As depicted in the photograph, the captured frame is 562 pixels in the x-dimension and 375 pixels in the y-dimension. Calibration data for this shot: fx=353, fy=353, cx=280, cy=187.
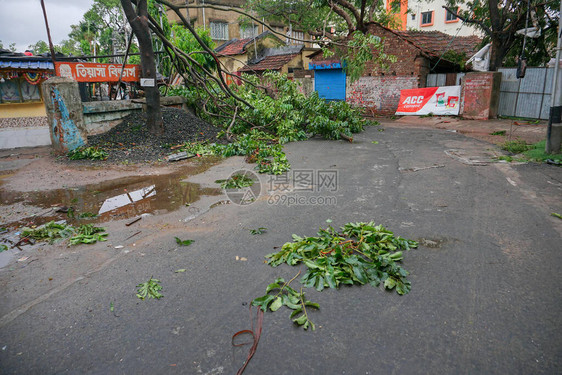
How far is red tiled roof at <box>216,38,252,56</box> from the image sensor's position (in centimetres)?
2880

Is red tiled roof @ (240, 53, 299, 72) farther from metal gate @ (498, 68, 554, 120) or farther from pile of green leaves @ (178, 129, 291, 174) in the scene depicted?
pile of green leaves @ (178, 129, 291, 174)

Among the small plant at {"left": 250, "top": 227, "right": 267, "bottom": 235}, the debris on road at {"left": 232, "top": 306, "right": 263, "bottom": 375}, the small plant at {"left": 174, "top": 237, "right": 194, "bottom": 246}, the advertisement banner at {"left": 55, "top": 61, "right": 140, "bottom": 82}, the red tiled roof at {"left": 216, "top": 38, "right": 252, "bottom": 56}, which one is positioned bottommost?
the debris on road at {"left": 232, "top": 306, "right": 263, "bottom": 375}

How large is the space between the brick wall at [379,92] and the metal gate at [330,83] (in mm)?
611

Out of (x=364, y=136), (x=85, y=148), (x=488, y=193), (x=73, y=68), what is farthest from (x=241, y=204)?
(x=364, y=136)

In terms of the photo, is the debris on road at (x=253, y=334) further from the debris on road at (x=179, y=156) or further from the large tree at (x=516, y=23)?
the large tree at (x=516, y=23)

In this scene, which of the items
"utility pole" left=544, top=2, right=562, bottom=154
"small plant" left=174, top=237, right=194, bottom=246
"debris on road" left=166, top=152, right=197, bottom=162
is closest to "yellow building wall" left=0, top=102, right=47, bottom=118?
"debris on road" left=166, top=152, right=197, bottom=162

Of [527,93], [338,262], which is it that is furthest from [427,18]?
[338,262]

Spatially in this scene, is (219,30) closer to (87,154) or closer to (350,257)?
(87,154)

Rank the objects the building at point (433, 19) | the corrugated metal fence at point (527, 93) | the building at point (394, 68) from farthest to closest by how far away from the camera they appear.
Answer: the building at point (433, 19) → the building at point (394, 68) → the corrugated metal fence at point (527, 93)

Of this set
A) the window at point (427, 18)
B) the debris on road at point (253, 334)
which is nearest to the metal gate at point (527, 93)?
the debris on road at point (253, 334)

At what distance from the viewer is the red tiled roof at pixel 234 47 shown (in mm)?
28802

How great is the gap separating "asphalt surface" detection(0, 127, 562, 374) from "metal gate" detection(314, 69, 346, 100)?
52.8 feet

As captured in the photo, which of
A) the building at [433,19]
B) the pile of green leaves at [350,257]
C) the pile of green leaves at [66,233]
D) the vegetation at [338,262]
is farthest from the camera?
the building at [433,19]
